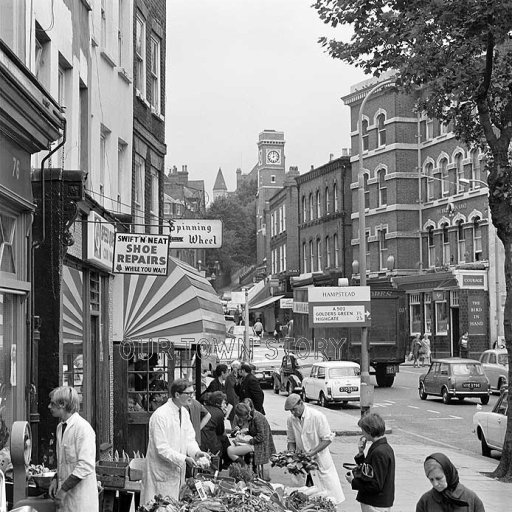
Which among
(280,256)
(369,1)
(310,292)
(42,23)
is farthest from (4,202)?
(280,256)

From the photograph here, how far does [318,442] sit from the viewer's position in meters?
11.6

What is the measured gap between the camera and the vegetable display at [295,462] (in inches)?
417

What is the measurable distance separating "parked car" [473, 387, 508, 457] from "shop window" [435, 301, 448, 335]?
1333 inches

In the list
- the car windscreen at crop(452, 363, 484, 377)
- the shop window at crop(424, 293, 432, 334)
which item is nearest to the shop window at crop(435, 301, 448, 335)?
the shop window at crop(424, 293, 432, 334)

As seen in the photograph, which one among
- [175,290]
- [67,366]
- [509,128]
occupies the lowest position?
[67,366]

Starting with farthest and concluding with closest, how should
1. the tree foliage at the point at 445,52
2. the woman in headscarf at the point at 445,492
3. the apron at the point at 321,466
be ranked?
the tree foliage at the point at 445,52
the apron at the point at 321,466
the woman in headscarf at the point at 445,492

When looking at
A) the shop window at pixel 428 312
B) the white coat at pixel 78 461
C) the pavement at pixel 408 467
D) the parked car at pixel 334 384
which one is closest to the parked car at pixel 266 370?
the parked car at pixel 334 384

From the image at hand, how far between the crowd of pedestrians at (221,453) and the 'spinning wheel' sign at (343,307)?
1279cm

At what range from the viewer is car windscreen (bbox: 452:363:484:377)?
32594mm

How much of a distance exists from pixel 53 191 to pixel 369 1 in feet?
25.8

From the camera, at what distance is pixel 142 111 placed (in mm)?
21500

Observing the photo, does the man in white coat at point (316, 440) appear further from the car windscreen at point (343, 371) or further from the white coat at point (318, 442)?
the car windscreen at point (343, 371)

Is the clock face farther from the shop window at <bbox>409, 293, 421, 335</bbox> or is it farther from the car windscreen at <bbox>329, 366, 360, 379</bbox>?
the car windscreen at <bbox>329, 366, 360, 379</bbox>

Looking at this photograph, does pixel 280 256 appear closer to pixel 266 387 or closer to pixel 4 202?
pixel 266 387
